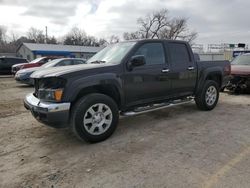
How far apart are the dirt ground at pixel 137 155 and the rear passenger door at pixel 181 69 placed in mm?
749

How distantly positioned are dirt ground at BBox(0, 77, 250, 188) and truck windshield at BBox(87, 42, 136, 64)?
1.46 meters

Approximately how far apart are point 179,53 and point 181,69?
15.9 inches

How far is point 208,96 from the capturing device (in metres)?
6.85

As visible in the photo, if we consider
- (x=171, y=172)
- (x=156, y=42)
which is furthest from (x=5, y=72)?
(x=171, y=172)

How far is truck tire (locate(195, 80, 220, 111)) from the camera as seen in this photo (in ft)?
21.8

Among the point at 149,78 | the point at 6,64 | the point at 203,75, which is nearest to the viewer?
the point at 149,78

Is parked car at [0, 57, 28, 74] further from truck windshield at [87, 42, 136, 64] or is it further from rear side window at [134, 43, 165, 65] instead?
rear side window at [134, 43, 165, 65]

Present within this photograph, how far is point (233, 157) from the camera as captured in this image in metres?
3.85

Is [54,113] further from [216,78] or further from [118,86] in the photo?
[216,78]

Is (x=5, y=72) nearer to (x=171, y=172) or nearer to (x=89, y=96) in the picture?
(x=89, y=96)

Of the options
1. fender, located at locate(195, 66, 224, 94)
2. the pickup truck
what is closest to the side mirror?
the pickup truck

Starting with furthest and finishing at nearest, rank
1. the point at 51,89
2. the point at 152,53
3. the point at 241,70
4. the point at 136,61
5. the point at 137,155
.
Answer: the point at 241,70, the point at 152,53, the point at 136,61, the point at 51,89, the point at 137,155

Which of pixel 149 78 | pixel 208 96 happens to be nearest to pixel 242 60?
pixel 208 96

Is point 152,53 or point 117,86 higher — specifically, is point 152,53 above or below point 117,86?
above
